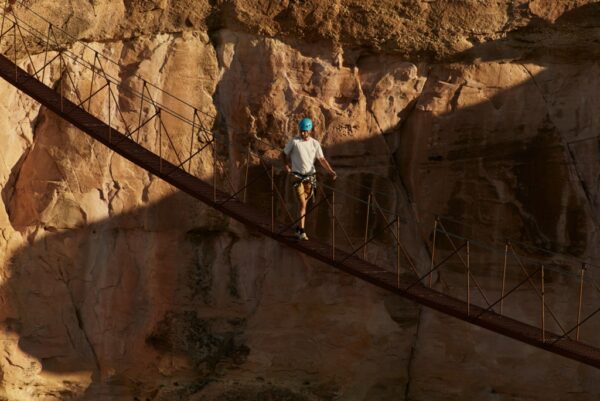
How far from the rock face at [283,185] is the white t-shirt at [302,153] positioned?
1.53m

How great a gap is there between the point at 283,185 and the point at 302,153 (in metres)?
1.72

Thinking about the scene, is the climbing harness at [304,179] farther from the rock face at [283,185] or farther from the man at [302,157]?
the rock face at [283,185]

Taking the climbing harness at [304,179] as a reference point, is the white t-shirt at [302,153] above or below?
above

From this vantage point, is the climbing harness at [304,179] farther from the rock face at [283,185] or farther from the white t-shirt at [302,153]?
the rock face at [283,185]

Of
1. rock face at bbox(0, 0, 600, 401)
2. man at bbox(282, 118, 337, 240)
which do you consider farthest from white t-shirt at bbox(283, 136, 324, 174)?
rock face at bbox(0, 0, 600, 401)

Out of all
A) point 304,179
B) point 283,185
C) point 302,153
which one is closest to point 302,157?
point 302,153

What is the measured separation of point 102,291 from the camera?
14742 millimetres

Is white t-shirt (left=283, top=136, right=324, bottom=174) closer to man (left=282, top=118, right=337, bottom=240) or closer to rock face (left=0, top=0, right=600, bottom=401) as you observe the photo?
man (left=282, top=118, right=337, bottom=240)

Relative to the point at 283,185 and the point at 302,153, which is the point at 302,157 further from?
the point at 283,185

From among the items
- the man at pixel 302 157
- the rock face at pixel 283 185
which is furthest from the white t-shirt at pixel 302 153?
the rock face at pixel 283 185

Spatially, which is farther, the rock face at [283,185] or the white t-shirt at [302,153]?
the rock face at [283,185]

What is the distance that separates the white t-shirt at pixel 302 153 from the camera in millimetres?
12789

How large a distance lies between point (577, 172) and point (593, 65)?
1027 mm

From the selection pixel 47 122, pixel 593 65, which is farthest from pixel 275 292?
pixel 593 65
